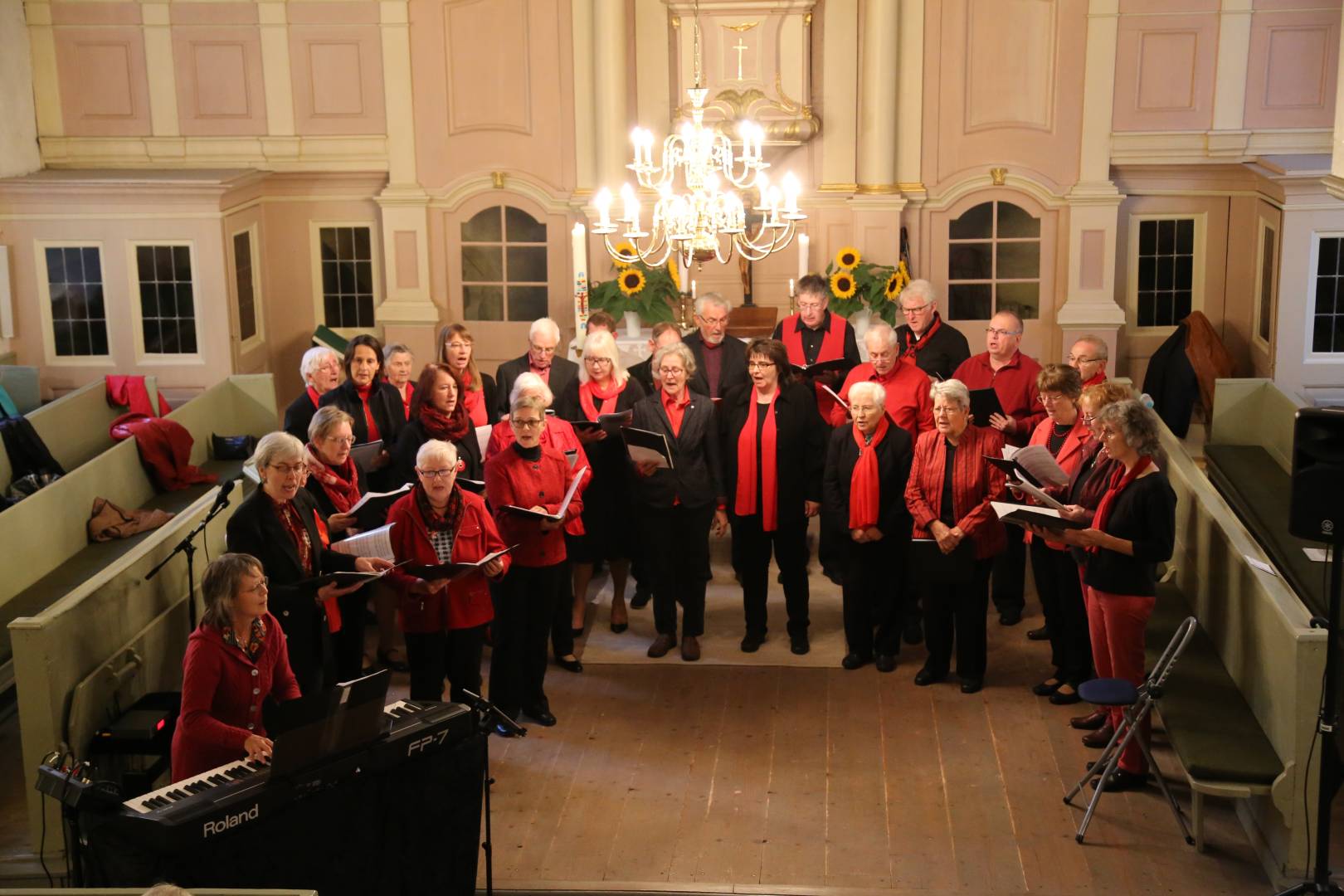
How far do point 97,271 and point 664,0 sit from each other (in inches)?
169

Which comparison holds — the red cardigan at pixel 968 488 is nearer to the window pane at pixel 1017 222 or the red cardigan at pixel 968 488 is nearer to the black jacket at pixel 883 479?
the black jacket at pixel 883 479

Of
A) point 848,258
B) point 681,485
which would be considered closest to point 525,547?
point 681,485

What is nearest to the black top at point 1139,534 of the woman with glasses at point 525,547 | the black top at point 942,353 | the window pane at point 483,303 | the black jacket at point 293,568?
the woman with glasses at point 525,547

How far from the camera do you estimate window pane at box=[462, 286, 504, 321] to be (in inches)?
430

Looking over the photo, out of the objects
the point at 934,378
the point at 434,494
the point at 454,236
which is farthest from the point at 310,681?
the point at 454,236

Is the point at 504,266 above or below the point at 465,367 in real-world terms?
above

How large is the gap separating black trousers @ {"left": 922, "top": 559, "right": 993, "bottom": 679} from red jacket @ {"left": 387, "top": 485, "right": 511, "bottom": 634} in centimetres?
195

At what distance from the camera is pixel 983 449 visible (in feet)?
20.7

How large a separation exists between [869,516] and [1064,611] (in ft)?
2.98

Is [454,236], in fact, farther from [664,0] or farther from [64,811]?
[64,811]

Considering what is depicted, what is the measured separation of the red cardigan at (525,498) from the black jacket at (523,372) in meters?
1.27

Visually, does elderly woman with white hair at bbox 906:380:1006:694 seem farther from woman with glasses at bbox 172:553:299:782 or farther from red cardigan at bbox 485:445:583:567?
woman with glasses at bbox 172:553:299:782

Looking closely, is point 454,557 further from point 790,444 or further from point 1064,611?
point 1064,611

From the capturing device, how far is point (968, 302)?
10.6m
